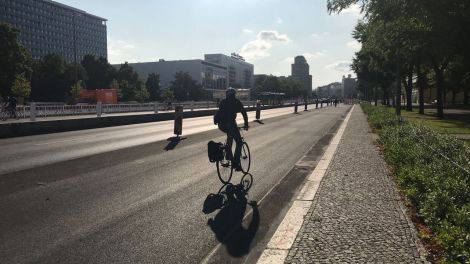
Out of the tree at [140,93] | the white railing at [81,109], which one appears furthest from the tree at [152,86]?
the white railing at [81,109]

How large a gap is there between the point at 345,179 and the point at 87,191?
4.72 m

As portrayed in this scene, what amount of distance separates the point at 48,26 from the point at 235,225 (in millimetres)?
195044

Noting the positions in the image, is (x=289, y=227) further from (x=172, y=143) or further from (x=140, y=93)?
(x=140, y=93)

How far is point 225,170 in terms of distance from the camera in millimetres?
8844

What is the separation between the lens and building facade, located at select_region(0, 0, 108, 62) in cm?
16412

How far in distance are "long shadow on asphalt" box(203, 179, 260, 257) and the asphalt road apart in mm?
87

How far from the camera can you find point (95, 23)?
19950cm

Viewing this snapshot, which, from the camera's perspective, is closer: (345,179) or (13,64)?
(345,179)

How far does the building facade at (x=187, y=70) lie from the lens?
178m

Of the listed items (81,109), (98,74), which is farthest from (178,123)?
(98,74)

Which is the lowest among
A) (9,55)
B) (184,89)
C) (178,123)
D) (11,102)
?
(178,123)

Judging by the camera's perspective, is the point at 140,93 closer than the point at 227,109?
No

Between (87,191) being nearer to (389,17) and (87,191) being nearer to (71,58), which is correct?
(389,17)

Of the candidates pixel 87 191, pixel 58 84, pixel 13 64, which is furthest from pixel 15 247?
pixel 58 84
